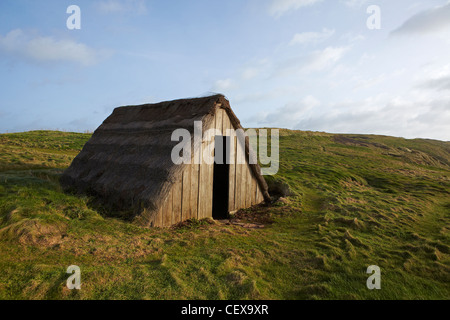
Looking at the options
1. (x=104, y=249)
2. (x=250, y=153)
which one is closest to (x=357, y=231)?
(x=250, y=153)

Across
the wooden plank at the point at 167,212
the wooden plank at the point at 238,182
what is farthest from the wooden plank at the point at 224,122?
the wooden plank at the point at 167,212

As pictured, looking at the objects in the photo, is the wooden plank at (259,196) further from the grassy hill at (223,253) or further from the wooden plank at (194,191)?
the wooden plank at (194,191)

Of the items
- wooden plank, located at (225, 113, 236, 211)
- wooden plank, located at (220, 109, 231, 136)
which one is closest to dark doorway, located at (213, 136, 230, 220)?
wooden plank, located at (225, 113, 236, 211)

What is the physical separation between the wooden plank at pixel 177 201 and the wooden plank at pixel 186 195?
0.35 feet

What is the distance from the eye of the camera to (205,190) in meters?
8.06

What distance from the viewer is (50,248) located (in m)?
5.00

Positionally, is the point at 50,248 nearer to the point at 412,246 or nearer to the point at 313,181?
the point at 412,246

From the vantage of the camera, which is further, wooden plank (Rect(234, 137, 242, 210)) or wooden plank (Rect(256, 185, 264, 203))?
wooden plank (Rect(256, 185, 264, 203))

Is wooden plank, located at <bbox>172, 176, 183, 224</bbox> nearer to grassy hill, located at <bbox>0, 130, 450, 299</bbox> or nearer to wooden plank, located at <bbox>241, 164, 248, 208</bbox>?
grassy hill, located at <bbox>0, 130, 450, 299</bbox>

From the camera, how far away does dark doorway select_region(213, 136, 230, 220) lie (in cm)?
873

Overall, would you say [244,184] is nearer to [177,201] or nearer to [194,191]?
[194,191]

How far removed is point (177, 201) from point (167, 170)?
0.88 meters

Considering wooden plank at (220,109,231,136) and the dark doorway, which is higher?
wooden plank at (220,109,231,136)

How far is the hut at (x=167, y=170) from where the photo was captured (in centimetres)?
701
